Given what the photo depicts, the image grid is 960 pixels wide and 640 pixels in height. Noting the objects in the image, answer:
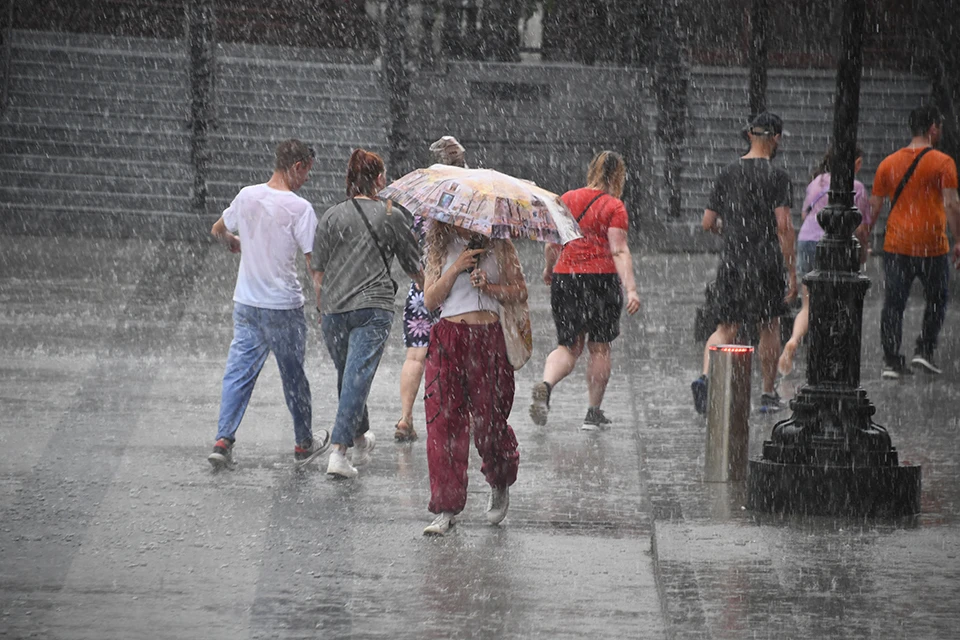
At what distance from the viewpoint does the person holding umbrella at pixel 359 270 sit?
8422mm

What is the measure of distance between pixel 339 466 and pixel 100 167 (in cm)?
1290

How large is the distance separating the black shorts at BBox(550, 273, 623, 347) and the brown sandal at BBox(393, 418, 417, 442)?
45.4 inches

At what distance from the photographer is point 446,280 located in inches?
283

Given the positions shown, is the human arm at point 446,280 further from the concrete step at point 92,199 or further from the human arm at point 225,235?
the concrete step at point 92,199

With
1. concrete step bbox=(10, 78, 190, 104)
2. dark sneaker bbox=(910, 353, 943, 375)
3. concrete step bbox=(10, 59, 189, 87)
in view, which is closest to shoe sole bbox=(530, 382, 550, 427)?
dark sneaker bbox=(910, 353, 943, 375)

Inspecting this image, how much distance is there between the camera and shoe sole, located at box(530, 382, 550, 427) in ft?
31.8

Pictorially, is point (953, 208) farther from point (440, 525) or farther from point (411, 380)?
point (440, 525)

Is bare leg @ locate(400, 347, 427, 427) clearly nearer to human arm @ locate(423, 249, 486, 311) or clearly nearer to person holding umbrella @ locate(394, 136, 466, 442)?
person holding umbrella @ locate(394, 136, 466, 442)

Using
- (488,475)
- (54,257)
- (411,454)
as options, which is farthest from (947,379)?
(54,257)

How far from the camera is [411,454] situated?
9.13 m

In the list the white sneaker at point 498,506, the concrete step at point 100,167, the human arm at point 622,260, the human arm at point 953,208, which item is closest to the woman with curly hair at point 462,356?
the white sneaker at point 498,506

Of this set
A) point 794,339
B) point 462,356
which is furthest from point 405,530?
point 794,339

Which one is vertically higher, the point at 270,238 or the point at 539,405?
the point at 270,238

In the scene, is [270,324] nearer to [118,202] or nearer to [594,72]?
[118,202]
